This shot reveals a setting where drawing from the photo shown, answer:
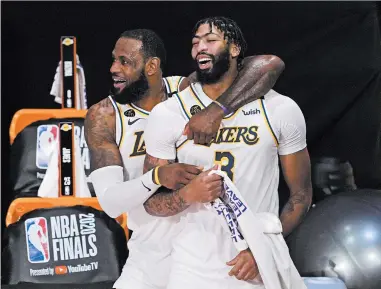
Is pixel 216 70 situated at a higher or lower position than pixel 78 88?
higher

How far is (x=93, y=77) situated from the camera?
462 centimetres

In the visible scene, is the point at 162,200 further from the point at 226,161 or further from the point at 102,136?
the point at 102,136

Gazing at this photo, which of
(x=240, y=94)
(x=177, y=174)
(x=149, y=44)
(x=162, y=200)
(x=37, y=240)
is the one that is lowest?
(x=37, y=240)

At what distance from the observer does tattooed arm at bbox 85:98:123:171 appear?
3.37 meters

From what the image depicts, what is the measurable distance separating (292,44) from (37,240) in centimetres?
157

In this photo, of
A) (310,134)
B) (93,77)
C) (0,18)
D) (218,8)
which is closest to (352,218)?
(310,134)

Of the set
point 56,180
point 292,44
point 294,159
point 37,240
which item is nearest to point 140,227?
point 294,159

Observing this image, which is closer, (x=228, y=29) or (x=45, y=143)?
(x=228, y=29)

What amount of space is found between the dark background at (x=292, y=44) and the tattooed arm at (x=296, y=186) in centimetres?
129

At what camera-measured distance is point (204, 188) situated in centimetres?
287

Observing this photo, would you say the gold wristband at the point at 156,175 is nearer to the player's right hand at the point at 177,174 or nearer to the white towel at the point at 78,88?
the player's right hand at the point at 177,174

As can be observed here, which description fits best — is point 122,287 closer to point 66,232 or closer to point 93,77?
point 66,232

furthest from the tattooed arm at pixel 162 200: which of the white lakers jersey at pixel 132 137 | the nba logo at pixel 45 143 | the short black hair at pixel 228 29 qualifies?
the nba logo at pixel 45 143

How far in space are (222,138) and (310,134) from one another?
1570 millimetres
